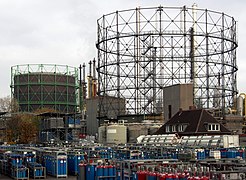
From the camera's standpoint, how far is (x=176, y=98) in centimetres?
6278

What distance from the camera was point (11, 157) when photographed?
3331 centimetres

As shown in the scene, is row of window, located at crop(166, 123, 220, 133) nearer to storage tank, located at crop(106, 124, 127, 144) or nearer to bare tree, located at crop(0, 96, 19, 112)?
storage tank, located at crop(106, 124, 127, 144)

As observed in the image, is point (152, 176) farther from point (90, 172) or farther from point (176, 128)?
point (176, 128)

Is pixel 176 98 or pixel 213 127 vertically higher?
pixel 176 98

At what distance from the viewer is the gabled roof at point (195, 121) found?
5150cm

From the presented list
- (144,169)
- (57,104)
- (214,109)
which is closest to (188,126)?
(214,109)

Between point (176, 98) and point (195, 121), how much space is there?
34.1 feet

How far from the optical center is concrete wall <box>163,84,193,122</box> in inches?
2413

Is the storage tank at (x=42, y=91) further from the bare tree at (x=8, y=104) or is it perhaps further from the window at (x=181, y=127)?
the window at (x=181, y=127)

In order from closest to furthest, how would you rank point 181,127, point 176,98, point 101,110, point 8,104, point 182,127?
point 182,127 < point 181,127 < point 176,98 < point 101,110 < point 8,104

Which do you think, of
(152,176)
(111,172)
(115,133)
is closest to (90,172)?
(111,172)

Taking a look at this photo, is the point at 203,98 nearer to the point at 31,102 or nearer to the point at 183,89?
the point at 183,89

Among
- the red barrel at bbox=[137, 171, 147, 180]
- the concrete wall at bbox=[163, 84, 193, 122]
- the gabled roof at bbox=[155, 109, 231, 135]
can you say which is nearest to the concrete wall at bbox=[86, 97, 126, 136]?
the concrete wall at bbox=[163, 84, 193, 122]

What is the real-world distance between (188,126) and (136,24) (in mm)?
21483
